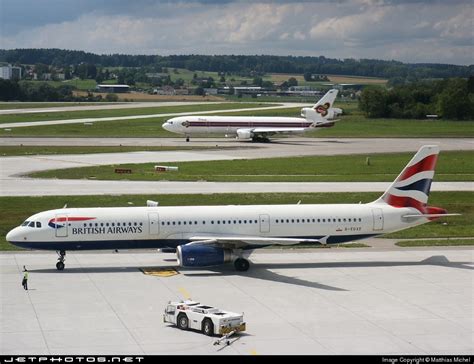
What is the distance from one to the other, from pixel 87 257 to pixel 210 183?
106 feet

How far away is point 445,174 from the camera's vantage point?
93.4 m

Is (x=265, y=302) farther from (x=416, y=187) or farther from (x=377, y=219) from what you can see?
(x=416, y=187)

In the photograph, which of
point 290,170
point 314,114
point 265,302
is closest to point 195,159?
point 290,170

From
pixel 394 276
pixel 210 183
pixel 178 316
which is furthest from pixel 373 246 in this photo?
pixel 210 183

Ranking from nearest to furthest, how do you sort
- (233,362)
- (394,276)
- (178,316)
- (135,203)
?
(233,362)
(178,316)
(394,276)
(135,203)

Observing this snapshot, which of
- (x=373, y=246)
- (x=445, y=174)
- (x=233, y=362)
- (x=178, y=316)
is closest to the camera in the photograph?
(x=233, y=362)

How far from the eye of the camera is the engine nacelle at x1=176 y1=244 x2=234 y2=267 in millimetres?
47781

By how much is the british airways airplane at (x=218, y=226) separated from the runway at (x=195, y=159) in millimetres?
26533

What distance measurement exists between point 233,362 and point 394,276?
1829 centimetres

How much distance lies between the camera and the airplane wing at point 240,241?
1906 inches

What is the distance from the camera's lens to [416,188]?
5325cm

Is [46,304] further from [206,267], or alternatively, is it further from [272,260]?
[272,260]

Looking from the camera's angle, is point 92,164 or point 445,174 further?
point 92,164

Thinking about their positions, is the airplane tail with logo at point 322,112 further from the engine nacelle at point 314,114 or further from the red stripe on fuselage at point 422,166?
the red stripe on fuselage at point 422,166
